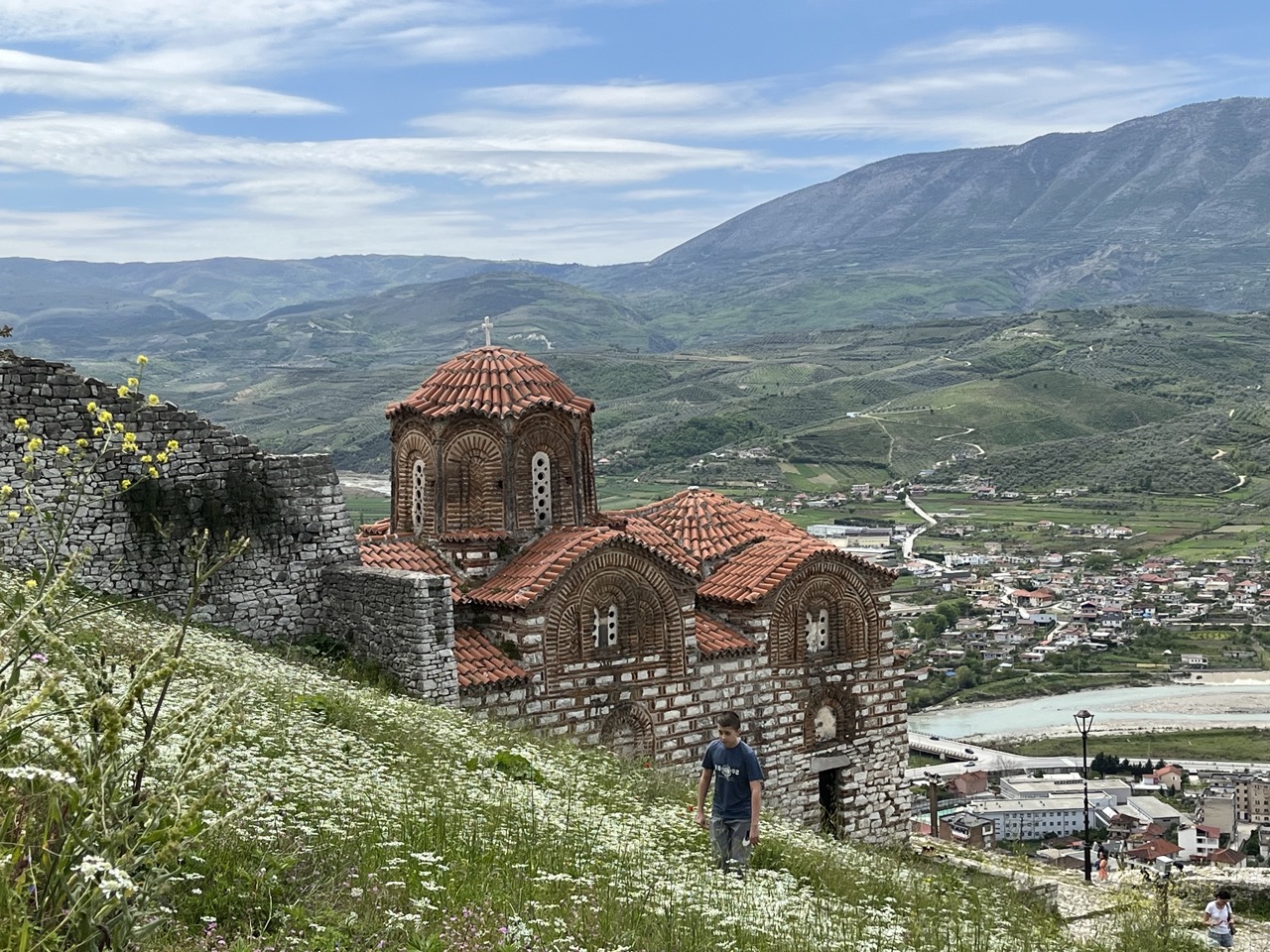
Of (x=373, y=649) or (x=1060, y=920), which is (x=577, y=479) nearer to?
(x=373, y=649)

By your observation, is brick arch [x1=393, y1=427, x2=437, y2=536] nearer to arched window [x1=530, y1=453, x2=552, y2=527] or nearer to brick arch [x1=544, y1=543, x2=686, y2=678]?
arched window [x1=530, y1=453, x2=552, y2=527]

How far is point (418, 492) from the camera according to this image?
17.3 meters

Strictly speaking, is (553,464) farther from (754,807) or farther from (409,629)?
(754,807)

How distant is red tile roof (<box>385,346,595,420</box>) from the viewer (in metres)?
16.6

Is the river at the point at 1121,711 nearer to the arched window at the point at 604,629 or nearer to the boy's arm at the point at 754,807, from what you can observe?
the arched window at the point at 604,629

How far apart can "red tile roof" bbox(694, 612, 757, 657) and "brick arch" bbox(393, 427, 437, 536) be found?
3.58 metres

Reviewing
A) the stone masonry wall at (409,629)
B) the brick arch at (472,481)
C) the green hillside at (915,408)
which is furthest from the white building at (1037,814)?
the green hillside at (915,408)

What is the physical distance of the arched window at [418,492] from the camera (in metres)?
17.2

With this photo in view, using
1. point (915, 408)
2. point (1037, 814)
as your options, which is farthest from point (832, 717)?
point (915, 408)

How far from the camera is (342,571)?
50.1 ft

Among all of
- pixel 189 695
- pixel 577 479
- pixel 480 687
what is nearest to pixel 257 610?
pixel 480 687

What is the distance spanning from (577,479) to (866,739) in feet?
17.9

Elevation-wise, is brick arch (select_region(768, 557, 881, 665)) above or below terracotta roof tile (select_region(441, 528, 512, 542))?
below

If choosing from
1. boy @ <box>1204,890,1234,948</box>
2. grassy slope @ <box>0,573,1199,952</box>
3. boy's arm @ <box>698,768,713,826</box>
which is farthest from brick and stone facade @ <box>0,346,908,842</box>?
boy @ <box>1204,890,1234,948</box>
